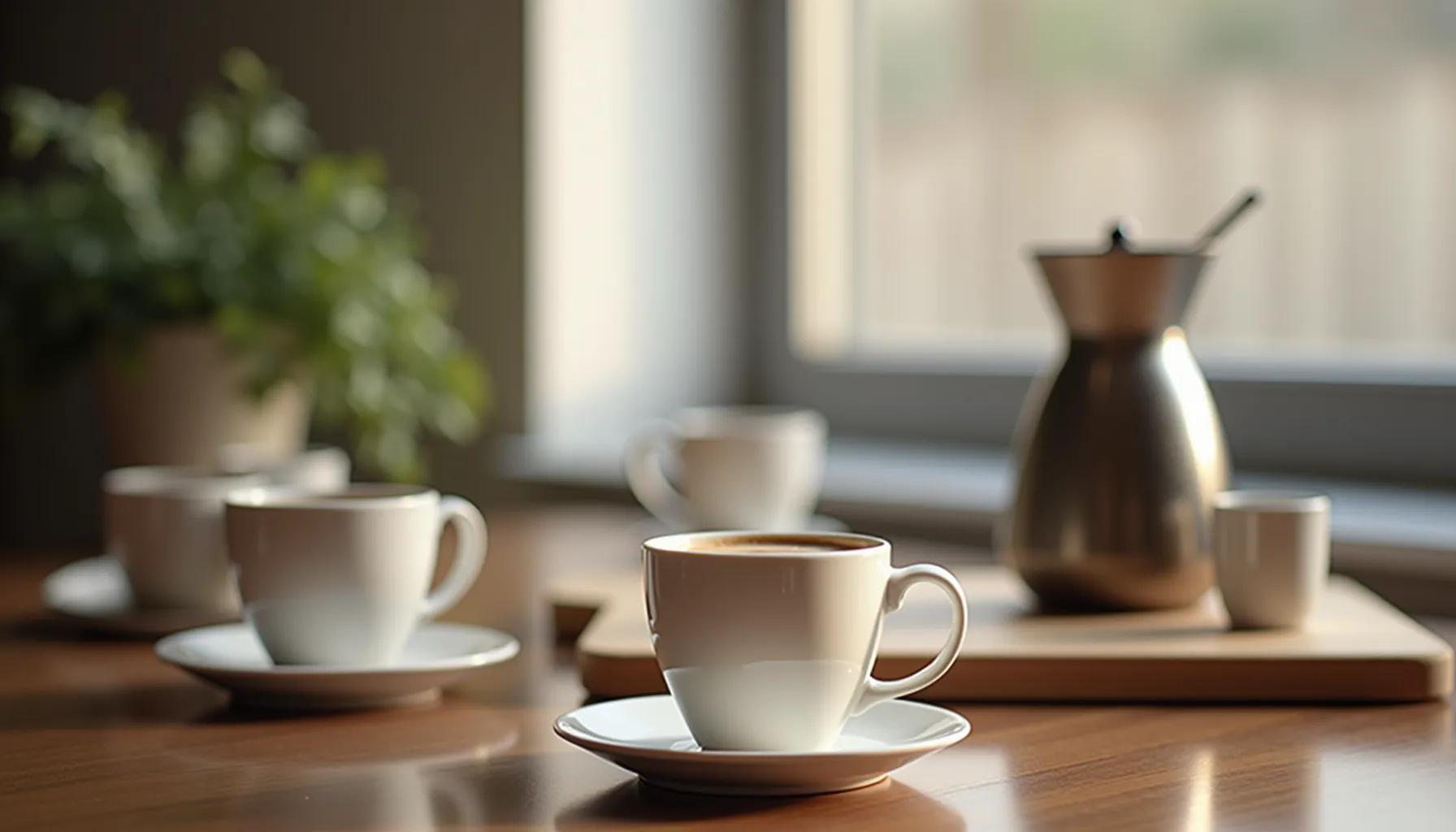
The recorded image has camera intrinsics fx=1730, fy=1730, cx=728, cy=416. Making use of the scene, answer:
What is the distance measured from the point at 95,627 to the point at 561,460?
104 cm

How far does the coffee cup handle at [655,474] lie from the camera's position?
1414mm

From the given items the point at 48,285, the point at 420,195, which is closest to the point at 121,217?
the point at 48,285

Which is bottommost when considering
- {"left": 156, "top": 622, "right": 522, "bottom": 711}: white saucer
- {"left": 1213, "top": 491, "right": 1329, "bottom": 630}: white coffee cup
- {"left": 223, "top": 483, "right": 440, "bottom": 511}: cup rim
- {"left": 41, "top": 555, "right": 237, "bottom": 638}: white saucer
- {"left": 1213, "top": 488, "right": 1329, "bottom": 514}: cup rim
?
{"left": 41, "top": 555, "right": 237, "bottom": 638}: white saucer

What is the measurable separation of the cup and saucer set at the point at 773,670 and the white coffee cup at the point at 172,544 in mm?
467

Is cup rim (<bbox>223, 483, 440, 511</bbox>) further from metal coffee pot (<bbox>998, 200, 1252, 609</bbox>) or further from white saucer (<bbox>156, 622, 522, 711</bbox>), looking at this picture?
metal coffee pot (<bbox>998, 200, 1252, 609</bbox>)

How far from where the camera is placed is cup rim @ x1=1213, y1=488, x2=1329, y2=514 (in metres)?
0.95

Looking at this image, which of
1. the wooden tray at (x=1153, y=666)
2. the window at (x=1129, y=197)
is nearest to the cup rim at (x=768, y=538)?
the wooden tray at (x=1153, y=666)

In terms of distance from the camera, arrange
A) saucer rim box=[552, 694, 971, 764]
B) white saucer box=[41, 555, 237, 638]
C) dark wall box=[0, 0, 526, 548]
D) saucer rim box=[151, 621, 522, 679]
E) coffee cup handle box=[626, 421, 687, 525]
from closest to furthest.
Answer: saucer rim box=[552, 694, 971, 764] → saucer rim box=[151, 621, 522, 679] → white saucer box=[41, 555, 237, 638] → coffee cup handle box=[626, 421, 687, 525] → dark wall box=[0, 0, 526, 548]

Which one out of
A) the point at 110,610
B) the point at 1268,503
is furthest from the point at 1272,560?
the point at 110,610

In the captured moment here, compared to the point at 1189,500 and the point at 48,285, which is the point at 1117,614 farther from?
the point at 48,285

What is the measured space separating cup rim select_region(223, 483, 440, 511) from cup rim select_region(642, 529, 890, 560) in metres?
0.20

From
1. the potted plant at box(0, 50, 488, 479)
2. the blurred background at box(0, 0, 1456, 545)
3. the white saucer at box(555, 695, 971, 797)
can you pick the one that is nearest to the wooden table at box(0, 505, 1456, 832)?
the white saucer at box(555, 695, 971, 797)

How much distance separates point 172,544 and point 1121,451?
603mm

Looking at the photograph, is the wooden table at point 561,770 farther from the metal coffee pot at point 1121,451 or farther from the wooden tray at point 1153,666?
the metal coffee pot at point 1121,451
